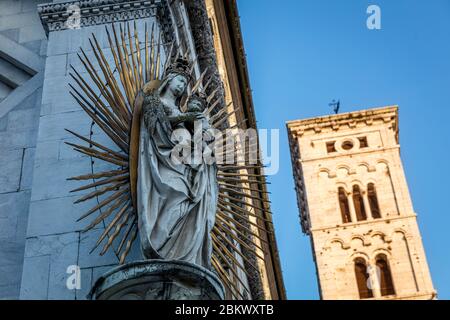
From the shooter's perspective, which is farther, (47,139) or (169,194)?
(47,139)

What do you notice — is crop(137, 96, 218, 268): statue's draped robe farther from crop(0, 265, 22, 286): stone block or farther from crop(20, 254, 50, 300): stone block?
crop(0, 265, 22, 286): stone block

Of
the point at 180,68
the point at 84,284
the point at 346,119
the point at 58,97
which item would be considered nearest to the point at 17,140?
the point at 58,97

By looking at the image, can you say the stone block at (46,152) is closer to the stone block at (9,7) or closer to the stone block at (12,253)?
the stone block at (12,253)

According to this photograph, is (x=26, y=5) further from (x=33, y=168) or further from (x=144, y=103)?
(x=144, y=103)

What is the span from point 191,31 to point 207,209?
32.4ft

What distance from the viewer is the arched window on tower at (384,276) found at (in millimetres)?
64375

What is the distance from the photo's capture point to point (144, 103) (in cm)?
986

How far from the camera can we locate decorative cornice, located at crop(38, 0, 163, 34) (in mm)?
12672

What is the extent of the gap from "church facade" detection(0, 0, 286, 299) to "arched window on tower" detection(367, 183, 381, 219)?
55.1 meters

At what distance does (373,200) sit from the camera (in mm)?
69312

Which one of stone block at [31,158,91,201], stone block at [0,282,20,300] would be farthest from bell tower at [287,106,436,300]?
stone block at [0,282,20,300]

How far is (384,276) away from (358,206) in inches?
259

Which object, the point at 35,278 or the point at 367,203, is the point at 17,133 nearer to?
the point at 35,278
